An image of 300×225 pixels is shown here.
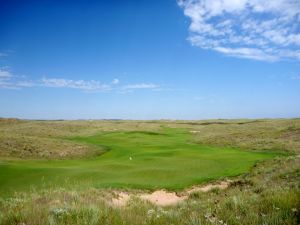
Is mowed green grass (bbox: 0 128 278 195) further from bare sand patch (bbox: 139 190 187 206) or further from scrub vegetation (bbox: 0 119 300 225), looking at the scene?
bare sand patch (bbox: 139 190 187 206)

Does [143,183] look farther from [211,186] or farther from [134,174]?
[211,186]

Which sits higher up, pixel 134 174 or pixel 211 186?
pixel 134 174

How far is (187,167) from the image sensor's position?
24.8 meters

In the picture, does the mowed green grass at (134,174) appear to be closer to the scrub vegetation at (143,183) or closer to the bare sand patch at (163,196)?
the scrub vegetation at (143,183)

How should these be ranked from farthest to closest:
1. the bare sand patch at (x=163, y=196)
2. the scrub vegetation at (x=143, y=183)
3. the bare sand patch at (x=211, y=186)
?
1. the bare sand patch at (x=211, y=186)
2. the bare sand patch at (x=163, y=196)
3. the scrub vegetation at (x=143, y=183)

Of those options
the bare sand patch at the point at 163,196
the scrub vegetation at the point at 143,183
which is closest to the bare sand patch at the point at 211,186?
the scrub vegetation at the point at 143,183

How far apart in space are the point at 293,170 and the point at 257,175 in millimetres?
2308

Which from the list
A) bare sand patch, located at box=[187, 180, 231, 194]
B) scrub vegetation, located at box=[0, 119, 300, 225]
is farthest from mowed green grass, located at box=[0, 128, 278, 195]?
bare sand patch, located at box=[187, 180, 231, 194]

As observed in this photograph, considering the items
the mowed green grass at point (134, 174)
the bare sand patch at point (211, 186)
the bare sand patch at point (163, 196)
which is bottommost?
the bare sand patch at point (163, 196)

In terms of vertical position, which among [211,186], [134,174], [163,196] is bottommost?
[163,196]

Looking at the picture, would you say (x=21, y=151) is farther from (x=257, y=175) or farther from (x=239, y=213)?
(x=239, y=213)

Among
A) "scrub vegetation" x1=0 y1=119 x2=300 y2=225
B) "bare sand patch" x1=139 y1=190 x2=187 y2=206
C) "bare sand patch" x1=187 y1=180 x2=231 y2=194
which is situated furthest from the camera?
"bare sand patch" x1=187 y1=180 x2=231 y2=194

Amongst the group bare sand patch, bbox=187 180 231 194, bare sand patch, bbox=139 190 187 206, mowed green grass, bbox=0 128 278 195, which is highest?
mowed green grass, bbox=0 128 278 195

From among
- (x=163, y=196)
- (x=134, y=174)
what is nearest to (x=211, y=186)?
(x=163, y=196)
